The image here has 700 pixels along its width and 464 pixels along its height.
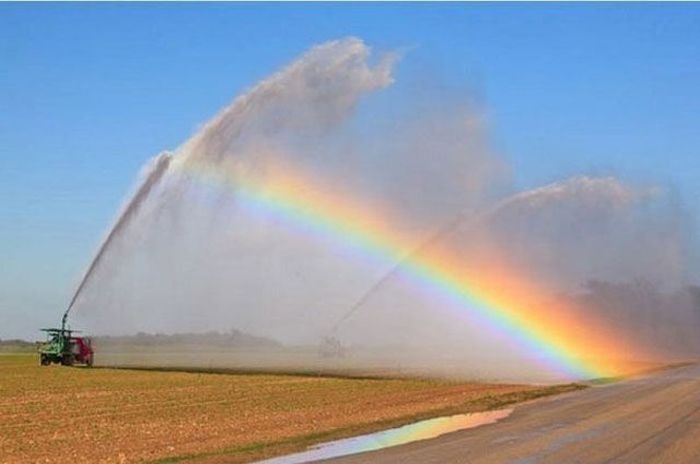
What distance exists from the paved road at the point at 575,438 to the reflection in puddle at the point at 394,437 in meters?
0.58

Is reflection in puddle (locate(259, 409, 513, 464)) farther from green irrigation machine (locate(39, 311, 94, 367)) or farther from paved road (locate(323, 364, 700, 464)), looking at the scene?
green irrigation machine (locate(39, 311, 94, 367))

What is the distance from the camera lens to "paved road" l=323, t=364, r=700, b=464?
19.1 meters

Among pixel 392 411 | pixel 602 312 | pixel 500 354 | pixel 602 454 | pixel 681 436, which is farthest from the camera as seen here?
pixel 602 312

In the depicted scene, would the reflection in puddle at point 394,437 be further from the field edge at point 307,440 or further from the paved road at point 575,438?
the paved road at point 575,438

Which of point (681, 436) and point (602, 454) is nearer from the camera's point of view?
point (602, 454)

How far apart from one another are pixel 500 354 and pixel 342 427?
78.9m

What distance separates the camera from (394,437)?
24.0m

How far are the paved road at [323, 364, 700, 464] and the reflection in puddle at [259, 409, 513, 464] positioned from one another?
58 cm

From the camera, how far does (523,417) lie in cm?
2994

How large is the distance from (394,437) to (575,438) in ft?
14.5

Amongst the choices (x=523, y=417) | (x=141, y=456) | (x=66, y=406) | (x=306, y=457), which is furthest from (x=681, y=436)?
(x=66, y=406)

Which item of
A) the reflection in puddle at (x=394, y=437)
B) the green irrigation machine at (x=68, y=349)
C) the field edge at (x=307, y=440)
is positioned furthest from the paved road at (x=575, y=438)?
the green irrigation machine at (x=68, y=349)

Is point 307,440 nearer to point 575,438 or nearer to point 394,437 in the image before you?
point 394,437

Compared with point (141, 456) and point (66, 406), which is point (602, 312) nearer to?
point (66, 406)
